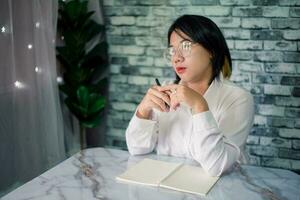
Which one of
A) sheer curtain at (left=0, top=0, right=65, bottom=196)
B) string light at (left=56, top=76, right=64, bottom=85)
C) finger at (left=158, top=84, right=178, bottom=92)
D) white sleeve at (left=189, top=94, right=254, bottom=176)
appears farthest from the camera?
string light at (left=56, top=76, right=64, bottom=85)

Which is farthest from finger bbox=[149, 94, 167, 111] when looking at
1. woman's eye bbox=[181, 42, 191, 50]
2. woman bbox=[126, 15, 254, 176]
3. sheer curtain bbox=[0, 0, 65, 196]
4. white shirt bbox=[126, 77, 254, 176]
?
sheer curtain bbox=[0, 0, 65, 196]

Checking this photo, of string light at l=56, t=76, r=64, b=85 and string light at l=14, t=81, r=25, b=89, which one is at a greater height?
string light at l=14, t=81, r=25, b=89

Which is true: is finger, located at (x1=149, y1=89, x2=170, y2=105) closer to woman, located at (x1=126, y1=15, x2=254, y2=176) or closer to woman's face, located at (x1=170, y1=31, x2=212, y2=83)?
woman, located at (x1=126, y1=15, x2=254, y2=176)

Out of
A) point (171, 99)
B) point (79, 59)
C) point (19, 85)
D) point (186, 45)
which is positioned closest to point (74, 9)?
point (79, 59)

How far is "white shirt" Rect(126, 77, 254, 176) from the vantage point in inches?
47.7

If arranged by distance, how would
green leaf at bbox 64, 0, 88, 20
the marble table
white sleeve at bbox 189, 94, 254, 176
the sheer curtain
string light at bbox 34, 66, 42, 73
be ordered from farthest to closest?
green leaf at bbox 64, 0, 88, 20
string light at bbox 34, 66, 42, 73
the sheer curtain
white sleeve at bbox 189, 94, 254, 176
the marble table

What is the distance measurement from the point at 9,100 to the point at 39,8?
620 millimetres

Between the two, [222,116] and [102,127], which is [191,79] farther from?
[102,127]

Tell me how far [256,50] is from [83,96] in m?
1.25

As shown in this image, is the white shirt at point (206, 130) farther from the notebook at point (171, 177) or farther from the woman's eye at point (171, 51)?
the woman's eye at point (171, 51)

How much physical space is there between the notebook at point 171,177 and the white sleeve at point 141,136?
0.45ft

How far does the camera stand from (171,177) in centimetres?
116

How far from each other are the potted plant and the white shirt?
1.21 m

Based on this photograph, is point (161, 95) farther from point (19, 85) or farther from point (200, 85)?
point (19, 85)
